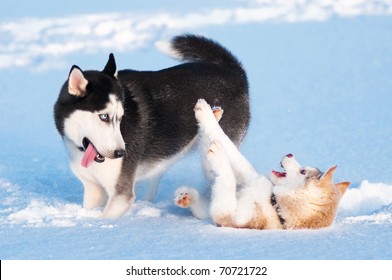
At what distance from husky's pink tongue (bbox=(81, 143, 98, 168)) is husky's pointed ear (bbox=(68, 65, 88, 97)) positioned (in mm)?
338

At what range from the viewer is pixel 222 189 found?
418 cm

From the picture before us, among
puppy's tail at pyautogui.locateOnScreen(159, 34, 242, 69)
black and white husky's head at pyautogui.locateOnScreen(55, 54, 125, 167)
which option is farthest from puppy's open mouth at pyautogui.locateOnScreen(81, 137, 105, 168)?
puppy's tail at pyautogui.locateOnScreen(159, 34, 242, 69)

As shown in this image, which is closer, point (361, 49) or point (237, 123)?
point (237, 123)

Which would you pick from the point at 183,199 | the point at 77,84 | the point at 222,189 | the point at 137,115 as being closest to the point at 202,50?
the point at 137,115

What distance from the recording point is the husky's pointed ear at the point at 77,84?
14.4 feet

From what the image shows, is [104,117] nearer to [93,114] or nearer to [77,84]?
[93,114]

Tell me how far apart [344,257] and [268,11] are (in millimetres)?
8082

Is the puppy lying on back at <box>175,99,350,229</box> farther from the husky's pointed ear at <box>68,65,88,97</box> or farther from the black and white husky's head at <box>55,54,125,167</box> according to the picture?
the husky's pointed ear at <box>68,65,88,97</box>

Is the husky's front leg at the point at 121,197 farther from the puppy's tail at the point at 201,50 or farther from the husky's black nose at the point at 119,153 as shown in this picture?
the puppy's tail at the point at 201,50

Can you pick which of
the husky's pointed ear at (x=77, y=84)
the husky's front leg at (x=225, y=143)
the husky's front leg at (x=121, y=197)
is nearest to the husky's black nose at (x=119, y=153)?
the husky's front leg at (x=121, y=197)

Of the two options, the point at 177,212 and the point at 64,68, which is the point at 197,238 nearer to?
the point at 177,212
